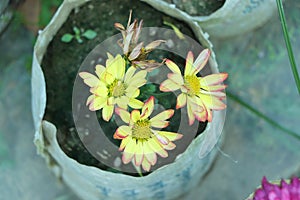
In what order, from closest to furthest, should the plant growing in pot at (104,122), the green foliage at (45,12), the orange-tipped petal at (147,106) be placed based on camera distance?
the orange-tipped petal at (147,106) → the plant growing in pot at (104,122) → the green foliage at (45,12)

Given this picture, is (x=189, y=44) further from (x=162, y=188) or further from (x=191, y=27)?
(x=162, y=188)

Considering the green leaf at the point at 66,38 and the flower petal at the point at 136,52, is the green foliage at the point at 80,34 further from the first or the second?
the flower petal at the point at 136,52

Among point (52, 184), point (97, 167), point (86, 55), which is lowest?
point (52, 184)

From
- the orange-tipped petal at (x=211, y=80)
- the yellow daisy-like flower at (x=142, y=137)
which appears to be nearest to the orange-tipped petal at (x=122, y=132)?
the yellow daisy-like flower at (x=142, y=137)

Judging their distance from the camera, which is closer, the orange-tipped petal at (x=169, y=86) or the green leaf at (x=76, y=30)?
the orange-tipped petal at (x=169, y=86)

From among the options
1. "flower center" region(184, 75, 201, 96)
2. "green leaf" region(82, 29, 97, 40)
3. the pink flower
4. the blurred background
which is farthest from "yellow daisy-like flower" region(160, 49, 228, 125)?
the blurred background

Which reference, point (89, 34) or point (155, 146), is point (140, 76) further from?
point (89, 34)

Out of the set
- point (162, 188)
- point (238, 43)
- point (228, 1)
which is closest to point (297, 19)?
point (238, 43)

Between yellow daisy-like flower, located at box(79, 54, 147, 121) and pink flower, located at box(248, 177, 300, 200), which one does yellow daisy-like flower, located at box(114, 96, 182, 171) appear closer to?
yellow daisy-like flower, located at box(79, 54, 147, 121)
